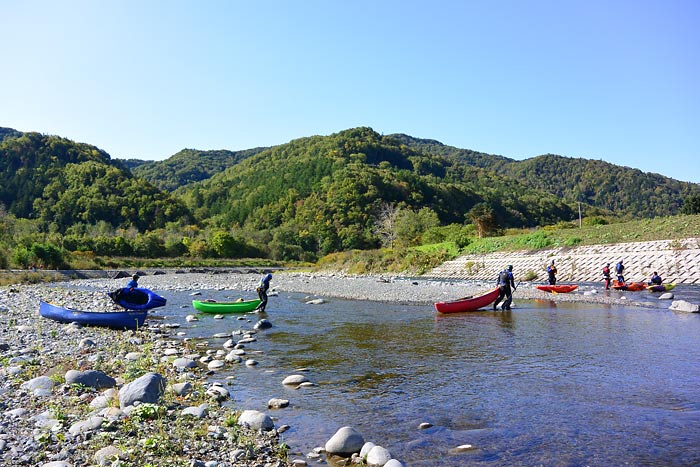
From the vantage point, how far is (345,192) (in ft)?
403

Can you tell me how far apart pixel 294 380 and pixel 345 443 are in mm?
3860

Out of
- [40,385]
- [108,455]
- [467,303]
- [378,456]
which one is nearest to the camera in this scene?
[108,455]

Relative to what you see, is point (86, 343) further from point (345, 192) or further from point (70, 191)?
point (70, 191)

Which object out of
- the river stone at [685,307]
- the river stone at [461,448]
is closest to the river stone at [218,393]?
the river stone at [461,448]

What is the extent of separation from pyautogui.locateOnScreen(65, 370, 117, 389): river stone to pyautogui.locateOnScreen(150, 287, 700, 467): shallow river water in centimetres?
240

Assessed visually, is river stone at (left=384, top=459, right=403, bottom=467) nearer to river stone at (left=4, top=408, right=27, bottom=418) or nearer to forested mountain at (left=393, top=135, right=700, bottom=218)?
river stone at (left=4, top=408, right=27, bottom=418)

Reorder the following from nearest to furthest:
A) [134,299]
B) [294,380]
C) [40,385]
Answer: [40,385]
[294,380]
[134,299]

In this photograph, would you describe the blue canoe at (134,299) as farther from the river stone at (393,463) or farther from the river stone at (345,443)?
the river stone at (393,463)

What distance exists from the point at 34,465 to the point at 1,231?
250 ft

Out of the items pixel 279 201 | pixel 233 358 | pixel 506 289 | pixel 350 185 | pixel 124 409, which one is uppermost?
pixel 350 185

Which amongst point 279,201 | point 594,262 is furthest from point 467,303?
point 279,201

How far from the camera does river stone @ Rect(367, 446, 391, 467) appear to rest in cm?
609

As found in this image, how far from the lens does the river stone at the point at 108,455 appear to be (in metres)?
5.56

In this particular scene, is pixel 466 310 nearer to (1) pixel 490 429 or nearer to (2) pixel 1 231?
(1) pixel 490 429
